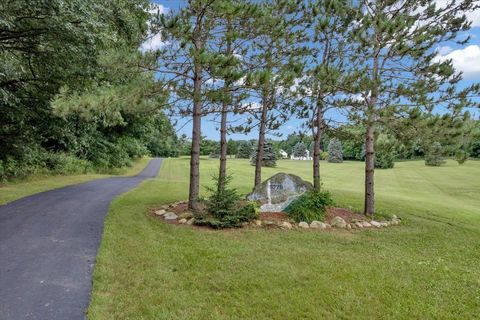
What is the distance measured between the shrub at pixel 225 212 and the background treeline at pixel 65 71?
101 inches

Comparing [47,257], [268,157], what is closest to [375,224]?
[47,257]

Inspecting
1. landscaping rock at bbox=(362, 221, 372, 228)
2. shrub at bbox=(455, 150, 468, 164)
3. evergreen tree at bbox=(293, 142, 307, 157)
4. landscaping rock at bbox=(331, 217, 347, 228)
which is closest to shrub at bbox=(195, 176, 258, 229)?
landscaping rock at bbox=(331, 217, 347, 228)

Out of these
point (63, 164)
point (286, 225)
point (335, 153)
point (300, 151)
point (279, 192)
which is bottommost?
point (286, 225)

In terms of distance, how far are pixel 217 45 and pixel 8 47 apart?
605cm

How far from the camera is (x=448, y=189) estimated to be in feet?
63.9

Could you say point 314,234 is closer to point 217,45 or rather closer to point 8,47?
point 217,45

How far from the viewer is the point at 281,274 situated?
4.34 m

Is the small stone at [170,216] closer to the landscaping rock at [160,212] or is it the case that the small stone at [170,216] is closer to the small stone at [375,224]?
the landscaping rock at [160,212]

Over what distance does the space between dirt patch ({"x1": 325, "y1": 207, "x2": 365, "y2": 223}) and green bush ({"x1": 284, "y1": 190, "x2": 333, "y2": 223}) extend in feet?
0.86

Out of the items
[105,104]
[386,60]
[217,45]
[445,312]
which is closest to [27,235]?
[105,104]

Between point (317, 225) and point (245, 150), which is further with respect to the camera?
point (245, 150)

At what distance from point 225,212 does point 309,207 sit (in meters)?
2.10

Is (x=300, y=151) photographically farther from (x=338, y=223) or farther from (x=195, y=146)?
(x=195, y=146)

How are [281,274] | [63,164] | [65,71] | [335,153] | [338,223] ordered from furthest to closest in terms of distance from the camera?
[335,153] < [63,164] < [65,71] < [338,223] < [281,274]
